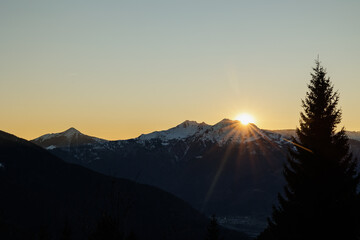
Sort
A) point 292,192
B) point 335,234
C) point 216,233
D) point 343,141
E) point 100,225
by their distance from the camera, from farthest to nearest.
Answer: point 216,233, point 100,225, point 292,192, point 343,141, point 335,234

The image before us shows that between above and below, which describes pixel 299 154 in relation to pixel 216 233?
above

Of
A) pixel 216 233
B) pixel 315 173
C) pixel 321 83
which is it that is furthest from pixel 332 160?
pixel 216 233

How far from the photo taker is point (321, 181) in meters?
28.5

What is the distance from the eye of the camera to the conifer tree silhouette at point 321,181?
1084 inches

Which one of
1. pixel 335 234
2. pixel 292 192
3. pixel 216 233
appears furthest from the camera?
pixel 216 233

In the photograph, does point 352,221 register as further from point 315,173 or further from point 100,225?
point 100,225

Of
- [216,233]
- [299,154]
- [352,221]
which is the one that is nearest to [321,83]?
[299,154]

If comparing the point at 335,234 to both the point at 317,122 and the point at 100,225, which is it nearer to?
the point at 317,122

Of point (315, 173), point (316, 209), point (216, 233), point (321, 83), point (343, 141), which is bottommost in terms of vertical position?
point (216, 233)

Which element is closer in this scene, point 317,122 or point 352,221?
point 352,221

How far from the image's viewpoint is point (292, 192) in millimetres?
31609

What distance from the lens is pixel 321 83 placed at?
31672 millimetres

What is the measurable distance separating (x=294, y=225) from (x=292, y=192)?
3.24m

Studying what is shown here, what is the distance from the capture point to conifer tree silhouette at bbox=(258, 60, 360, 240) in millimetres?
27531
